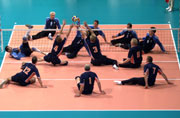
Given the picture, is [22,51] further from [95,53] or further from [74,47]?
[95,53]

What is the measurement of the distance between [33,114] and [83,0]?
42.7 ft

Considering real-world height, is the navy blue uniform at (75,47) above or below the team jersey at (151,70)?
above

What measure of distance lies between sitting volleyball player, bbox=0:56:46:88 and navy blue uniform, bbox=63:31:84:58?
3.07 metres

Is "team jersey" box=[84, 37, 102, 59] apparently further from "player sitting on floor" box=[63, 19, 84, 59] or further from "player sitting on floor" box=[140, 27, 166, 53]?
"player sitting on floor" box=[140, 27, 166, 53]

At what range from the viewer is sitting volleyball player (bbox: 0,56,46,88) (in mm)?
15531

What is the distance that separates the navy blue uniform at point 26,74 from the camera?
15523 mm

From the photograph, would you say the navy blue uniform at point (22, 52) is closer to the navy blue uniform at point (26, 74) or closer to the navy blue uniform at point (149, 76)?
the navy blue uniform at point (26, 74)

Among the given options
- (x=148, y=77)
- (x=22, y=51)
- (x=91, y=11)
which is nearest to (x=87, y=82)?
(x=148, y=77)

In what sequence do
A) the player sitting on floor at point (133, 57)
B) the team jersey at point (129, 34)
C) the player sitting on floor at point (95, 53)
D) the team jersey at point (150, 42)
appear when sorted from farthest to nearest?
the team jersey at point (129, 34), the team jersey at point (150, 42), the player sitting on floor at point (95, 53), the player sitting on floor at point (133, 57)

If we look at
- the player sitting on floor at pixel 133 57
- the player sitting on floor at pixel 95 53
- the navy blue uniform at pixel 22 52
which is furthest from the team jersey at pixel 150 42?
the navy blue uniform at pixel 22 52

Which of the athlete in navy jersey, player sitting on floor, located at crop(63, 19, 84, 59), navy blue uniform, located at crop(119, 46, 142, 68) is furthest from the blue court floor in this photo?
navy blue uniform, located at crop(119, 46, 142, 68)

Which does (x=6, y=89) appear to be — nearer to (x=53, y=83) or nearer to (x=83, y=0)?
(x=53, y=83)

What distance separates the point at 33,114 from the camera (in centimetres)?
1427

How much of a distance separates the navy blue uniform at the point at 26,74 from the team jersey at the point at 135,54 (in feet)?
13.8
